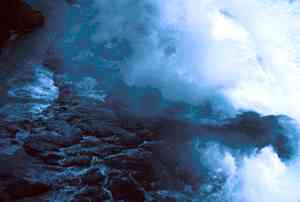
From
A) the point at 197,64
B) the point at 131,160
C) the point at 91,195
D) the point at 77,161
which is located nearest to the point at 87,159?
the point at 77,161

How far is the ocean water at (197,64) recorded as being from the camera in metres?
6.78

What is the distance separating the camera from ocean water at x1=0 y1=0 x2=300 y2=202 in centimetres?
678

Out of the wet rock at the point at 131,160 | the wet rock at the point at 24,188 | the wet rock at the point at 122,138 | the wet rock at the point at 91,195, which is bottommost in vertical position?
the wet rock at the point at 24,188

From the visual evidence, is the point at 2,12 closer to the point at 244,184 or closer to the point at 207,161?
the point at 207,161

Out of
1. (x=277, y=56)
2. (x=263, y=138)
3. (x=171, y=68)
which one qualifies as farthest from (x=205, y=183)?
(x=277, y=56)

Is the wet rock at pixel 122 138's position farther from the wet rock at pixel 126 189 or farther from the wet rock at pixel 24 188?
the wet rock at pixel 24 188

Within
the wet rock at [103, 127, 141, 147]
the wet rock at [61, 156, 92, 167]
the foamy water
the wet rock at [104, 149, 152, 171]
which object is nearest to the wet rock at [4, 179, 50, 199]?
the wet rock at [61, 156, 92, 167]

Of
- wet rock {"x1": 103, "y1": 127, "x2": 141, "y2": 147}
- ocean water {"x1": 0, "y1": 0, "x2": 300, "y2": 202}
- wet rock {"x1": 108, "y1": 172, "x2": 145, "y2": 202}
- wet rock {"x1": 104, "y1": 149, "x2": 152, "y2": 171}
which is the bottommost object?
wet rock {"x1": 108, "y1": 172, "x2": 145, "y2": 202}

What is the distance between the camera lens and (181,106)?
796 centimetres

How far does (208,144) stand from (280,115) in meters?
2.03

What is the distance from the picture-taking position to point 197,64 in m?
9.38

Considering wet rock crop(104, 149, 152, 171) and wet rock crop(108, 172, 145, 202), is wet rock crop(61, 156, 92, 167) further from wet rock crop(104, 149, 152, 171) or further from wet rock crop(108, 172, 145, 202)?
wet rock crop(108, 172, 145, 202)

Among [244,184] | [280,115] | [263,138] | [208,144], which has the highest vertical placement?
[280,115]

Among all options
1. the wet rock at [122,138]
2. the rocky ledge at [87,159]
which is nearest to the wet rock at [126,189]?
the rocky ledge at [87,159]
